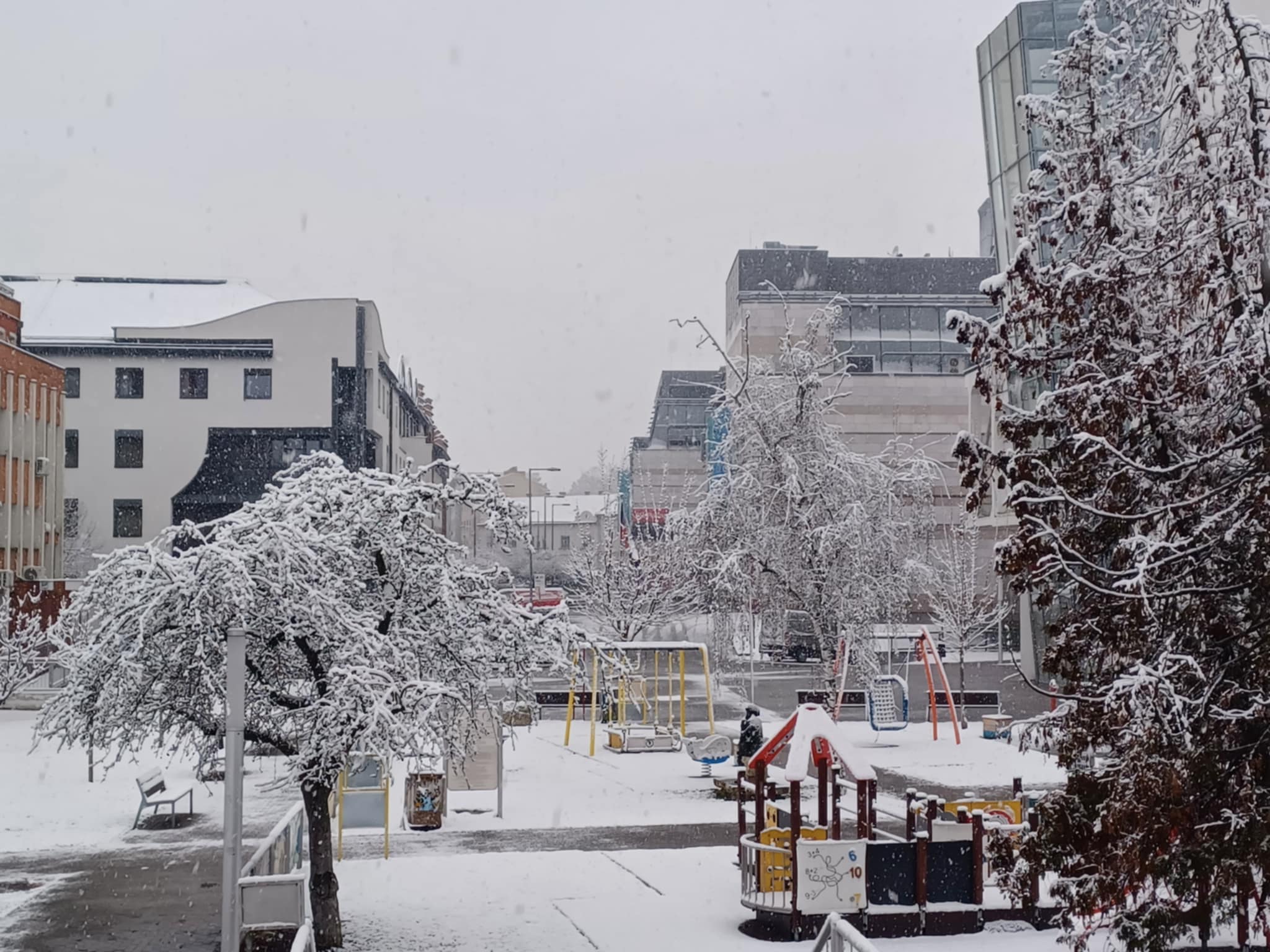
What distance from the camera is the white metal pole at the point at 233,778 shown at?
965cm

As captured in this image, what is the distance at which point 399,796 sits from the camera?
21766mm

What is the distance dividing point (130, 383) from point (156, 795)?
50.0 metres

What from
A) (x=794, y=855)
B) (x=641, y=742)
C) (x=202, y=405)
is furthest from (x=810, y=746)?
(x=202, y=405)

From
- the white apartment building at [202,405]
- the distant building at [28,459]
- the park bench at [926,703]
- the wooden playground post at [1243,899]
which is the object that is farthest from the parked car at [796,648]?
the wooden playground post at [1243,899]

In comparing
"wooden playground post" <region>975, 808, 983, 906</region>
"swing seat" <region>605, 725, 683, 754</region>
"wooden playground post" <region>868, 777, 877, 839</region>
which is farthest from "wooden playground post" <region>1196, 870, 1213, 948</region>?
"swing seat" <region>605, 725, 683, 754</region>

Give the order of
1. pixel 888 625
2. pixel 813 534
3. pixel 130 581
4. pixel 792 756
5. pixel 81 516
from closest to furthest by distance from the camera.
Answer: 1. pixel 130 581
2. pixel 792 756
3. pixel 813 534
4. pixel 888 625
5. pixel 81 516

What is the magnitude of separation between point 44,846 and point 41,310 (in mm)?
59231

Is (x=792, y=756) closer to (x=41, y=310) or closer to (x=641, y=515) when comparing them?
(x=641, y=515)

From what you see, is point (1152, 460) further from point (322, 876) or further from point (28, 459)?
point (28, 459)

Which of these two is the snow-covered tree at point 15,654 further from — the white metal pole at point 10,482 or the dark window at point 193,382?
the dark window at point 193,382

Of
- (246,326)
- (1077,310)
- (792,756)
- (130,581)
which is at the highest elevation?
(246,326)

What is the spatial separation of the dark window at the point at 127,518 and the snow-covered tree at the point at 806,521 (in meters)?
44.0

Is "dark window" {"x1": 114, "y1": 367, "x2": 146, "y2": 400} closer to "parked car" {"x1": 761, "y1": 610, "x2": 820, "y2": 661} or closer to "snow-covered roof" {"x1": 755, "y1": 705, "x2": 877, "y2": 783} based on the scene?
"parked car" {"x1": 761, "y1": 610, "x2": 820, "y2": 661}

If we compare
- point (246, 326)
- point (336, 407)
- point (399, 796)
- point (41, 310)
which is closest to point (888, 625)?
point (399, 796)
